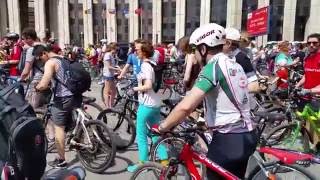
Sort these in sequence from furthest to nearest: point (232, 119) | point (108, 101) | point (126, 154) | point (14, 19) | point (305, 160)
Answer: point (14, 19), point (108, 101), point (126, 154), point (305, 160), point (232, 119)

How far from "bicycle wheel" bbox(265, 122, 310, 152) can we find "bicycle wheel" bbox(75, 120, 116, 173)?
229 cm

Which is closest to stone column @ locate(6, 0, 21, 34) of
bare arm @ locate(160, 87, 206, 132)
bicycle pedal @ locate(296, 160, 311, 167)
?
bicycle pedal @ locate(296, 160, 311, 167)

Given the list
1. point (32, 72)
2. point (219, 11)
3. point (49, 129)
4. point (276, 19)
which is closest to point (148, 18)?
point (219, 11)

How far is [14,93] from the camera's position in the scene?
7.87 feet

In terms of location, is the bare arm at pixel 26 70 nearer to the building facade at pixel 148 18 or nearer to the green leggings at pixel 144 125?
the green leggings at pixel 144 125

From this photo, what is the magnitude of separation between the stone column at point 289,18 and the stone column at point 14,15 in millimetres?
38476

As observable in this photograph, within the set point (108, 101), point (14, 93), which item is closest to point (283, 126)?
point (14, 93)

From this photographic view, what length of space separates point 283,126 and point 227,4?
160 feet

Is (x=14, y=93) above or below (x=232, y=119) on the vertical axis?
above

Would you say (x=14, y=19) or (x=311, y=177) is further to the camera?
(x=14, y=19)

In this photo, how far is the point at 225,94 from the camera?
3107 mm

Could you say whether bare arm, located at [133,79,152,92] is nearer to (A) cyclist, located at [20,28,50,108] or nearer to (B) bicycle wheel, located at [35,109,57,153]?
(B) bicycle wheel, located at [35,109,57,153]

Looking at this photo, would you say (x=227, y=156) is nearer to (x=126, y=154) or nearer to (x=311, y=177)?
(x=311, y=177)

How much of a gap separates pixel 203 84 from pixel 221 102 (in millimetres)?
245
